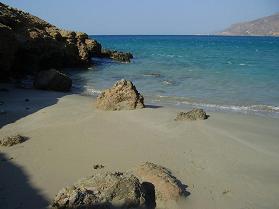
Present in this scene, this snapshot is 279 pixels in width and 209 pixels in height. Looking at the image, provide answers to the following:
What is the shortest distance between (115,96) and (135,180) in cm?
670

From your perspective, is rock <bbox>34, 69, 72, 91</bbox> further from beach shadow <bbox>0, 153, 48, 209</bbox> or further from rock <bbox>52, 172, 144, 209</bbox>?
rock <bbox>52, 172, 144, 209</bbox>

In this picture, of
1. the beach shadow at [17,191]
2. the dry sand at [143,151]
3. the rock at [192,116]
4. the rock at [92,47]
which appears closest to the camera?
the beach shadow at [17,191]

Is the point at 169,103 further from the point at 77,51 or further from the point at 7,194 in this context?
the point at 77,51

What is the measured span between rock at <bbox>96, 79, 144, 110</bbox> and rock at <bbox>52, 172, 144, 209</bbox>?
20.9ft

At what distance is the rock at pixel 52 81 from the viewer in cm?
1642

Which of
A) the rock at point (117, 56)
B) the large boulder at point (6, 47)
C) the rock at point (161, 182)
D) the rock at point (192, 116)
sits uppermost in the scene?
the large boulder at point (6, 47)

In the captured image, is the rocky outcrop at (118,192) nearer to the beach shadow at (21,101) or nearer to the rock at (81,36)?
the beach shadow at (21,101)

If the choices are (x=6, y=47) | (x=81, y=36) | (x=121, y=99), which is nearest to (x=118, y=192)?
(x=121, y=99)

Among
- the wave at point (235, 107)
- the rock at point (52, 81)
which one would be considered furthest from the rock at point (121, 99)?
the rock at point (52, 81)

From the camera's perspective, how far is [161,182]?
6527 millimetres

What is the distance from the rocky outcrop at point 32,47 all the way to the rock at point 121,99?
5913mm

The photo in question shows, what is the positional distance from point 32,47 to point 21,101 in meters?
8.33

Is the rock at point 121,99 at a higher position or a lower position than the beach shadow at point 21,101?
higher

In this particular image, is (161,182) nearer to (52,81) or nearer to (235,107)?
(235,107)
